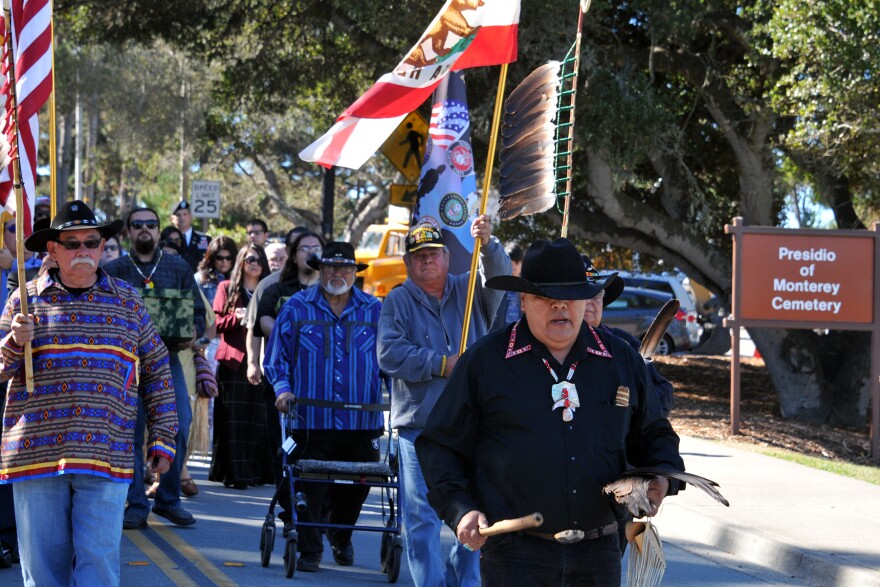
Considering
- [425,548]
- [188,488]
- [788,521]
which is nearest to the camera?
[425,548]

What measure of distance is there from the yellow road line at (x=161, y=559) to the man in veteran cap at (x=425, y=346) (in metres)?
1.66

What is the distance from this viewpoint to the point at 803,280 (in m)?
15.3

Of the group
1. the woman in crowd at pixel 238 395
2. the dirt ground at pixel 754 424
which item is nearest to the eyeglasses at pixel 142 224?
the woman in crowd at pixel 238 395

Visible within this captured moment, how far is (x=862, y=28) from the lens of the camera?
47.1 ft

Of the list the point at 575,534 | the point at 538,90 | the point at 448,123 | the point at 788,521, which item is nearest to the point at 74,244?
the point at 538,90

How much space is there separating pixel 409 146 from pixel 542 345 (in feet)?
42.2

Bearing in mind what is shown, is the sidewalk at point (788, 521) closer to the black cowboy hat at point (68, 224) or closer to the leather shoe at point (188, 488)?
the leather shoe at point (188, 488)

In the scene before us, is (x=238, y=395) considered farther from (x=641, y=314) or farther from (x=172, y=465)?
(x=641, y=314)

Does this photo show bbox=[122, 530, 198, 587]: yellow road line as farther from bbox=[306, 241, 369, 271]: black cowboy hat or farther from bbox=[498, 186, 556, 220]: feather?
bbox=[498, 186, 556, 220]: feather

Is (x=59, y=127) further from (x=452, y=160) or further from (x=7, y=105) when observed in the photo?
(x=7, y=105)

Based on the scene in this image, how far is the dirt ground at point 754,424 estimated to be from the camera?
15.5 meters

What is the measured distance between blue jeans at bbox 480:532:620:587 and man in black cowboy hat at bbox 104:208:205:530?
508 cm

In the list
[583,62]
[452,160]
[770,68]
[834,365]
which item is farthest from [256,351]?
[834,365]

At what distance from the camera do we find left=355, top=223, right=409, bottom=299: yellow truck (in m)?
28.0
